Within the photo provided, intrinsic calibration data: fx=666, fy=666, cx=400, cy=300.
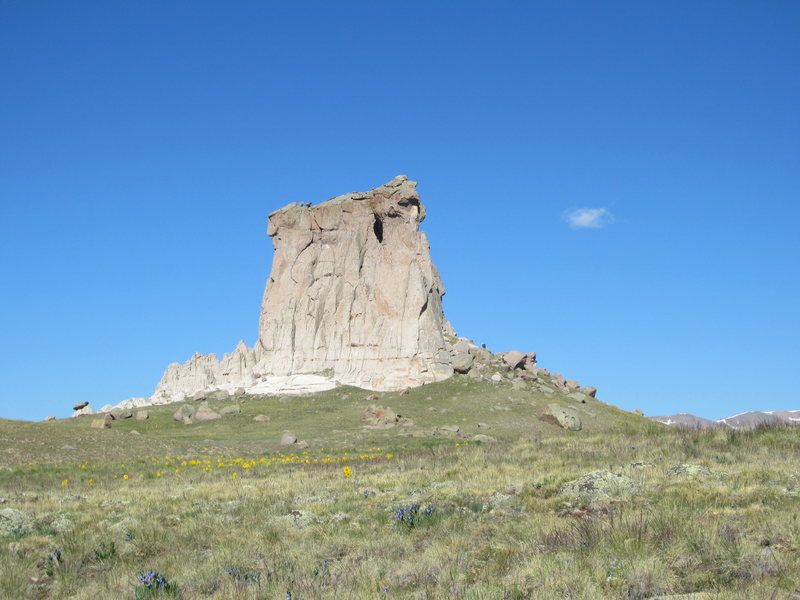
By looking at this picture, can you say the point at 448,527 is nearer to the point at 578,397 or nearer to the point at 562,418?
the point at 562,418

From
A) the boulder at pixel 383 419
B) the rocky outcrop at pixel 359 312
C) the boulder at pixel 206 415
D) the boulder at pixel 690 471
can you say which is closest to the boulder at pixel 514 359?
the rocky outcrop at pixel 359 312

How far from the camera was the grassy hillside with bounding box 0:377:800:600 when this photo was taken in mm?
7000

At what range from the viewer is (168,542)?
1037 centimetres

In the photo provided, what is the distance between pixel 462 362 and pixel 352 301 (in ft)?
57.3

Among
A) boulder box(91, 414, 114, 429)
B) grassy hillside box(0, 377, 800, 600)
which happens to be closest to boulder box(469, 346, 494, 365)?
boulder box(91, 414, 114, 429)

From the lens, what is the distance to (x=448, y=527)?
983 cm

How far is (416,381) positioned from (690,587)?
2780 inches

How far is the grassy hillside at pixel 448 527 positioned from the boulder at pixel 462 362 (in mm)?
55831

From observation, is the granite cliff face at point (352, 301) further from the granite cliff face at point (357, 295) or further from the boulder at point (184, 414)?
the boulder at point (184, 414)

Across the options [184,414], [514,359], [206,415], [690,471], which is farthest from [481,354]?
[690,471]

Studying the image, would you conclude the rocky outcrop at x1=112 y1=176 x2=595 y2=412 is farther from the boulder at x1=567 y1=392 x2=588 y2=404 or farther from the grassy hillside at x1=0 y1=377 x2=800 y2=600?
the grassy hillside at x1=0 y1=377 x2=800 y2=600

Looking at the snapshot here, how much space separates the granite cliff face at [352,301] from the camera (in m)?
79.9

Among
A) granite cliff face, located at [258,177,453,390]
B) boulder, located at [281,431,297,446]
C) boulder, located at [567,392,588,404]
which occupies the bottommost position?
boulder, located at [281,431,297,446]

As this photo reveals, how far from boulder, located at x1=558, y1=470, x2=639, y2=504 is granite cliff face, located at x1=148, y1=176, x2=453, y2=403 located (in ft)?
213
